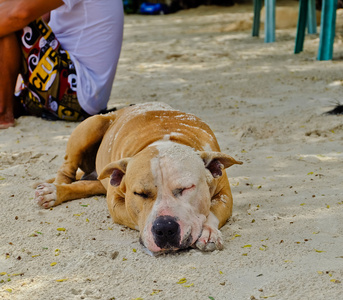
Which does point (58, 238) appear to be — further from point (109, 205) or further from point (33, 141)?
point (33, 141)

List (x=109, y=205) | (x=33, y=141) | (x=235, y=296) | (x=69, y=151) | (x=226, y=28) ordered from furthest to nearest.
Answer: (x=226, y=28)
(x=33, y=141)
(x=69, y=151)
(x=109, y=205)
(x=235, y=296)

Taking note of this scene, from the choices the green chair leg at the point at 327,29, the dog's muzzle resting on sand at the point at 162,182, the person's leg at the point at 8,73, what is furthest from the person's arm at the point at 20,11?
the green chair leg at the point at 327,29

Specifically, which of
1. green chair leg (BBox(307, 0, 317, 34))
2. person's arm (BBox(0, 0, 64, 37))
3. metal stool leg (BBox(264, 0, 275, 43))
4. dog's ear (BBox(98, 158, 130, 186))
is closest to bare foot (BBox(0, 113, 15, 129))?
person's arm (BBox(0, 0, 64, 37))

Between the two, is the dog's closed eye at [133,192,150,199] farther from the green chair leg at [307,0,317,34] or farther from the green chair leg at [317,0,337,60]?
the green chair leg at [307,0,317,34]

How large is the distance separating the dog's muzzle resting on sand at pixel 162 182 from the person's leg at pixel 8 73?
1900 millimetres

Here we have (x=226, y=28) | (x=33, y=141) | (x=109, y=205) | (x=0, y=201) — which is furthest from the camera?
(x=226, y=28)

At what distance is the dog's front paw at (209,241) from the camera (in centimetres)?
284

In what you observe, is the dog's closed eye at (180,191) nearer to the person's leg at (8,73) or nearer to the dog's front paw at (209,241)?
the dog's front paw at (209,241)

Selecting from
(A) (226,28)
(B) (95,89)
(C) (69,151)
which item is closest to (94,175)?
(C) (69,151)

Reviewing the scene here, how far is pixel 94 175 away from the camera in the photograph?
423 cm

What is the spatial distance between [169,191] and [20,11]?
3.01 meters

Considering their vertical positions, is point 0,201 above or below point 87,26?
below

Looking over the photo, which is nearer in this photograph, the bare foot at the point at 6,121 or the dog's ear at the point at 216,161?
the dog's ear at the point at 216,161

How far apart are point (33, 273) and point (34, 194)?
1.18m
